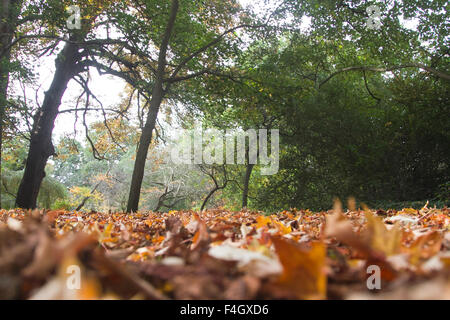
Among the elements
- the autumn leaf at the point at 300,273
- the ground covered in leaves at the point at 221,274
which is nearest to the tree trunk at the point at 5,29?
the ground covered in leaves at the point at 221,274

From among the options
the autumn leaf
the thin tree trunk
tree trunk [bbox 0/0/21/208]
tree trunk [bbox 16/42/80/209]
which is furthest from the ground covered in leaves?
tree trunk [bbox 16/42/80/209]

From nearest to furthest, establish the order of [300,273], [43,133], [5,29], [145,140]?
1. [300,273]
2. [145,140]
3. [5,29]
4. [43,133]

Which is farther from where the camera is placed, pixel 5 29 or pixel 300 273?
pixel 5 29

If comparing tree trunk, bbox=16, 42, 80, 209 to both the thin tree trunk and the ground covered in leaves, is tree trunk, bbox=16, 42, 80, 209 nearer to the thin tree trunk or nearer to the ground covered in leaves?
the thin tree trunk

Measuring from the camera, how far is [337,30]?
7.84 m

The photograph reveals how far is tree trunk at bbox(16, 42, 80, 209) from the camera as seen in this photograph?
8.81 m

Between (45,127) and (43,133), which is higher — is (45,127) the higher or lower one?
the higher one

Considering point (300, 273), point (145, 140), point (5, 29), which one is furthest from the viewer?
point (5, 29)

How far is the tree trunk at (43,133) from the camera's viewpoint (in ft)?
28.9

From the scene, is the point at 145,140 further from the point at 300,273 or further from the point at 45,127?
the point at 300,273

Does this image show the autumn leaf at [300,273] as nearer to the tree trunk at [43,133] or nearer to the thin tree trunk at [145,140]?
the thin tree trunk at [145,140]

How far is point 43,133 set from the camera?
9141 mm

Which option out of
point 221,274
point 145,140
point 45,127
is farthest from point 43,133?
point 221,274
